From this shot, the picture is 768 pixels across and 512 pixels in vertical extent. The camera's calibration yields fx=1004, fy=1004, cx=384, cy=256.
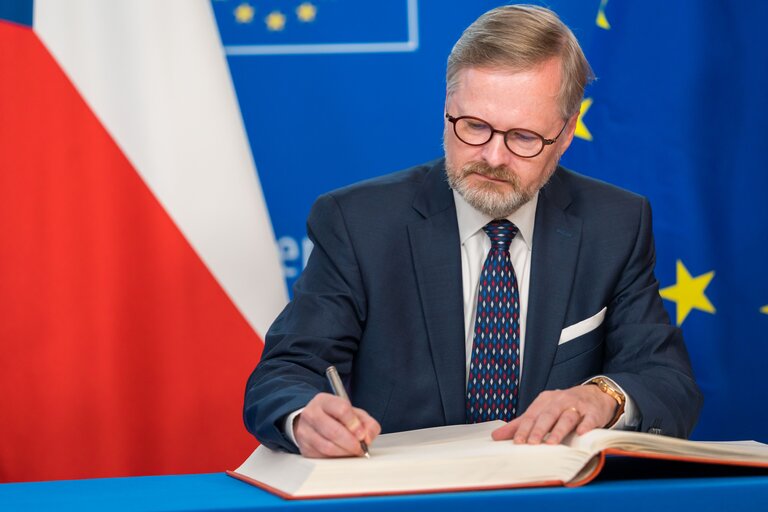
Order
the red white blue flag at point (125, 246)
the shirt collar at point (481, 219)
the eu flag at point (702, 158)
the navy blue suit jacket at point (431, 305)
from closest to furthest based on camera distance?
the navy blue suit jacket at point (431, 305) → the shirt collar at point (481, 219) → the red white blue flag at point (125, 246) → the eu flag at point (702, 158)

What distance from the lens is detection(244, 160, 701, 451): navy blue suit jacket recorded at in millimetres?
1841

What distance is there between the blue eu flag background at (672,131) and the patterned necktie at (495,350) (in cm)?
86

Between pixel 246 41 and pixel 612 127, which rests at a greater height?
pixel 246 41

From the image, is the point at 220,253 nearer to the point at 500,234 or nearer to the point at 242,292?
the point at 242,292

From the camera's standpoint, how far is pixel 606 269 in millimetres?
1986

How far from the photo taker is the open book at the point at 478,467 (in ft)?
3.70

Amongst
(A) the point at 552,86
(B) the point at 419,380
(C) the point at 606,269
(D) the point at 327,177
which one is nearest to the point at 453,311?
(B) the point at 419,380

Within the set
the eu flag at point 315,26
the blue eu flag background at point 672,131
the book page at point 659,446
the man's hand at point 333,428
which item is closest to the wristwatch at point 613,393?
the book page at point 659,446

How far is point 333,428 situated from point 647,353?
0.76 m

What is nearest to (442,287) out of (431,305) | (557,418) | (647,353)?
(431,305)

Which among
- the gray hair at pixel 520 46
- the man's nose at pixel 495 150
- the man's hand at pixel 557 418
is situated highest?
the gray hair at pixel 520 46

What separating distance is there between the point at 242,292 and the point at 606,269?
105 centimetres

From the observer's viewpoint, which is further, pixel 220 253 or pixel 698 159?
pixel 698 159

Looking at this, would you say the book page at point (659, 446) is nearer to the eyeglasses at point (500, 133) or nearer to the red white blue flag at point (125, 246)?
the eyeglasses at point (500, 133)
